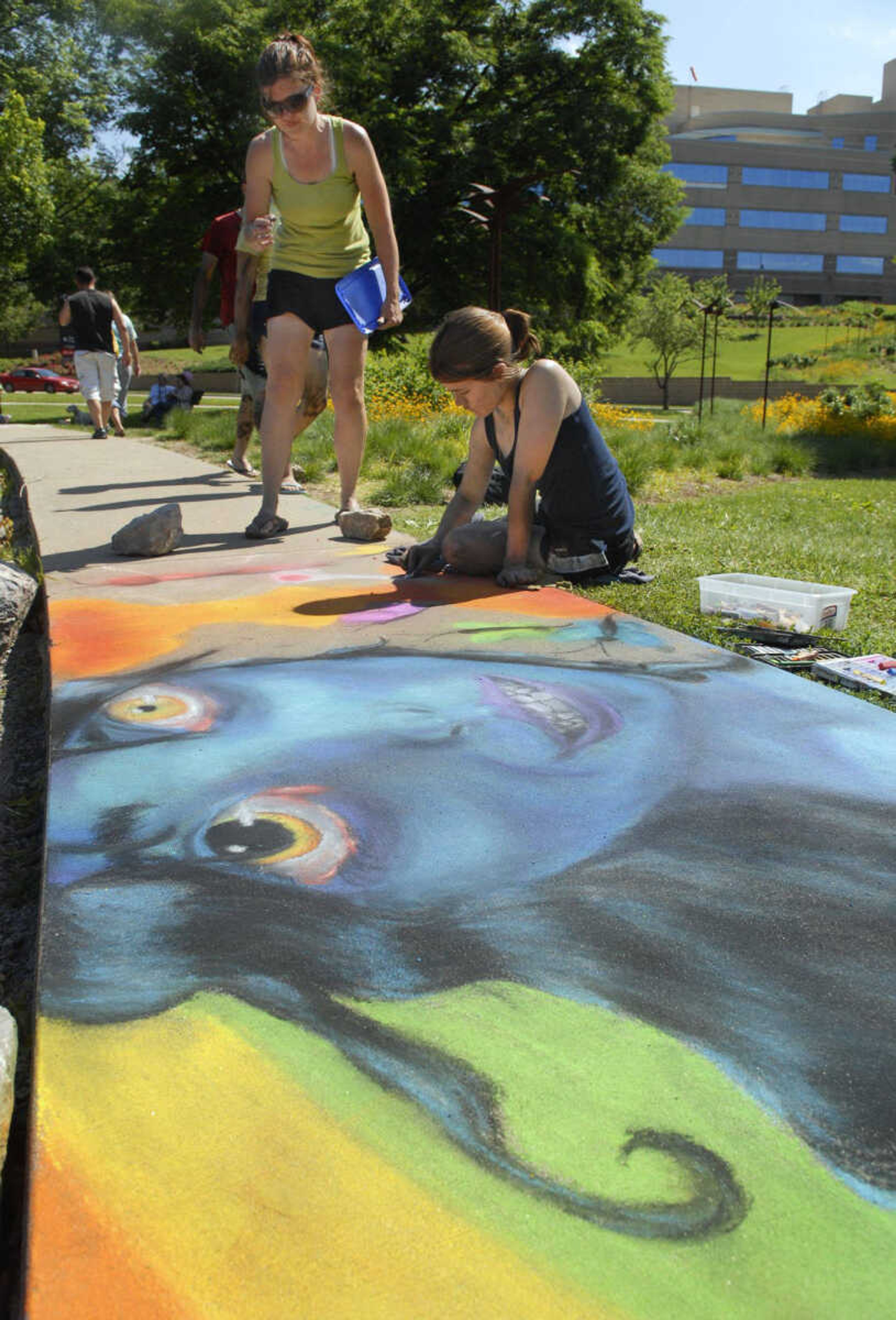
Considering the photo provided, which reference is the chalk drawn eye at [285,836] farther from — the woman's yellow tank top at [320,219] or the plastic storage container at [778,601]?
the woman's yellow tank top at [320,219]

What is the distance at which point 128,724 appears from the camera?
2.22 metres

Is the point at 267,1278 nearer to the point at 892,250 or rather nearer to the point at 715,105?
the point at 892,250

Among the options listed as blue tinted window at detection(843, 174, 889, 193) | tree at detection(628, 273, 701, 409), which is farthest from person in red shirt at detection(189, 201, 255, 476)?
blue tinted window at detection(843, 174, 889, 193)

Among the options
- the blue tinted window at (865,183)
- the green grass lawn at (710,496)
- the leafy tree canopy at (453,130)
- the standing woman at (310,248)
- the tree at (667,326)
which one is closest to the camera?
the green grass lawn at (710,496)

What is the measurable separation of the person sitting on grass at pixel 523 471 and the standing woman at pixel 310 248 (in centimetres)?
81

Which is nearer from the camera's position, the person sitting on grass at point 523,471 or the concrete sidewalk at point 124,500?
the person sitting on grass at point 523,471

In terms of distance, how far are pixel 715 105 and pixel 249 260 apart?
94.1 meters

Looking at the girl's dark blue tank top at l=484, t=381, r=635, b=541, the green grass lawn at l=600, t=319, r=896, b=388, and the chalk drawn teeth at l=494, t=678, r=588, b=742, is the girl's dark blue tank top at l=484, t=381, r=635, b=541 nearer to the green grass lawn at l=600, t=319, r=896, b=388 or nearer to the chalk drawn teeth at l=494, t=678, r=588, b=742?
the chalk drawn teeth at l=494, t=678, r=588, b=742

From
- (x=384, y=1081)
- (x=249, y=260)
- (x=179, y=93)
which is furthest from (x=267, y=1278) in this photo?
(x=179, y=93)

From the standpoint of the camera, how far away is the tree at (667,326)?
38188 millimetres

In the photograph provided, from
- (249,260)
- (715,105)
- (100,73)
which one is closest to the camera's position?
(249,260)

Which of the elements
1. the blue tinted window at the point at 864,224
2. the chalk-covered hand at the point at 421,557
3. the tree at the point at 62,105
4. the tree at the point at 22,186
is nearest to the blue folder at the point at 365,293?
the chalk-covered hand at the point at 421,557

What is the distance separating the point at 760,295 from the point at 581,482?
56452 mm

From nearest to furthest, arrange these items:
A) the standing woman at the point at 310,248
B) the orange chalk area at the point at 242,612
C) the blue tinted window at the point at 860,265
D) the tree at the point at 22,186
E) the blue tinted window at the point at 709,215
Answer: the orange chalk area at the point at 242,612 → the standing woman at the point at 310,248 → the tree at the point at 22,186 → the blue tinted window at the point at 709,215 → the blue tinted window at the point at 860,265
